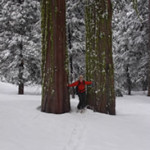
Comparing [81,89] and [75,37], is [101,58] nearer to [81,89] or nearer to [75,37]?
[81,89]

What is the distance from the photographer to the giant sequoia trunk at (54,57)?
6.01m

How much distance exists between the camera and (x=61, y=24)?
616 cm

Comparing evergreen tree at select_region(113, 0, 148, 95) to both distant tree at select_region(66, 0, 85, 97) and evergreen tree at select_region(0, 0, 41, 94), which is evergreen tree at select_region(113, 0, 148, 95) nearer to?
distant tree at select_region(66, 0, 85, 97)

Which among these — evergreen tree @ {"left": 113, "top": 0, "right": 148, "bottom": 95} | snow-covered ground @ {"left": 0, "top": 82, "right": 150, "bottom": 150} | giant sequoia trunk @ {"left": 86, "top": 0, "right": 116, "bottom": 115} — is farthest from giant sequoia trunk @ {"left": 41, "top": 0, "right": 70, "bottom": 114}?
evergreen tree @ {"left": 113, "top": 0, "right": 148, "bottom": 95}

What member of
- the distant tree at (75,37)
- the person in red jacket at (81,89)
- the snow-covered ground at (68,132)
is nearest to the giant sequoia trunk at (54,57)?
the snow-covered ground at (68,132)

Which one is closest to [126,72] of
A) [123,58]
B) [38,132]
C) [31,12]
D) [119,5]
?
[123,58]

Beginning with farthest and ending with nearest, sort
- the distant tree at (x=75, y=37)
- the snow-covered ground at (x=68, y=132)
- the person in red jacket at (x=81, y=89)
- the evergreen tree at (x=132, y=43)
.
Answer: the evergreen tree at (x=132, y=43), the distant tree at (x=75, y=37), the person in red jacket at (x=81, y=89), the snow-covered ground at (x=68, y=132)

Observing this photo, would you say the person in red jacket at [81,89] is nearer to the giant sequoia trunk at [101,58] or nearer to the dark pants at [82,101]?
the dark pants at [82,101]

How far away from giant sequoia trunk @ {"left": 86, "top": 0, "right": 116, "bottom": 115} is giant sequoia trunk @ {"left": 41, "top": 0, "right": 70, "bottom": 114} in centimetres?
111

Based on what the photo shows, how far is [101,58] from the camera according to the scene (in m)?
6.69

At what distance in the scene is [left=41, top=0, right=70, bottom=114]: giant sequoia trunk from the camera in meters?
6.01

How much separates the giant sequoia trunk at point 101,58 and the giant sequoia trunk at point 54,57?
1114mm

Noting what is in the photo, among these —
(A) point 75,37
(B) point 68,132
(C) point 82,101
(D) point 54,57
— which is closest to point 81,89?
(C) point 82,101

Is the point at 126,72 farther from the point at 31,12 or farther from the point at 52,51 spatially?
the point at 52,51
